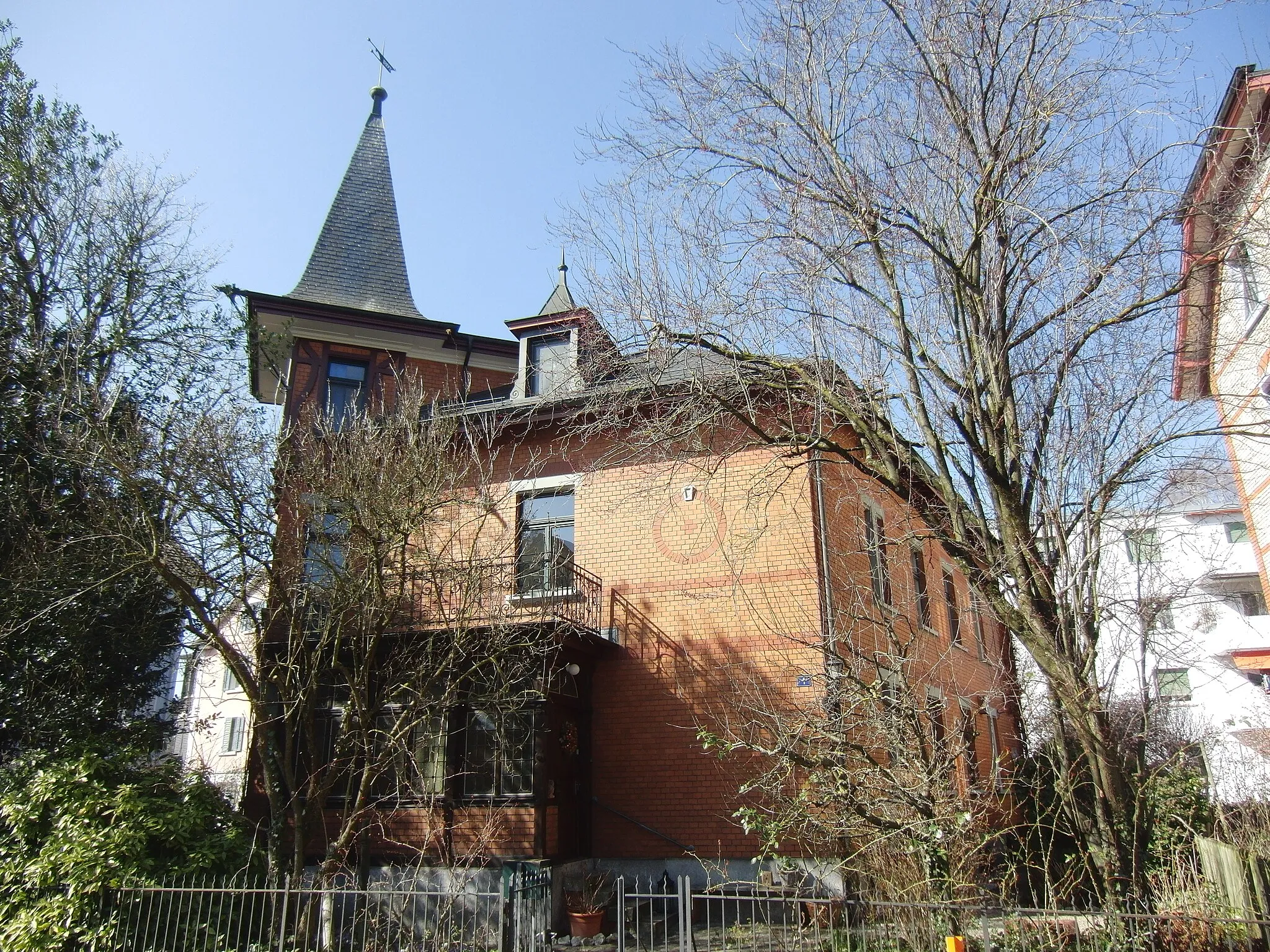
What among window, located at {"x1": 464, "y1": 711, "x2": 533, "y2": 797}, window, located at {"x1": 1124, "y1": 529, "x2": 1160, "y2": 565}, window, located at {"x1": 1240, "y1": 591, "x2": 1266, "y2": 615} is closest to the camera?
window, located at {"x1": 1124, "y1": 529, "x2": 1160, "y2": 565}

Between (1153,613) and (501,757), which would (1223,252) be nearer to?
(1153,613)

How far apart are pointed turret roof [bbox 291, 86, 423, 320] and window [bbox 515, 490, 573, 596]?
537 cm

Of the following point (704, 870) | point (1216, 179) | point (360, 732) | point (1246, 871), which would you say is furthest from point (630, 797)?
point (1216, 179)

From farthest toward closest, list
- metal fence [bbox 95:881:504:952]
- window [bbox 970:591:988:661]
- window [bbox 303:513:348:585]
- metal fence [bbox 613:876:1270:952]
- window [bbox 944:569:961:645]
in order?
1. window [bbox 970:591:988:661]
2. window [bbox 944:569:961:645]
3. window [bbox 303:513:348:585]
4. metal fence [bbox 95:881:504:952]
5. metal fence [bbox 613:876:1270:952]

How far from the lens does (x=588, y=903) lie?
1111 centimetres

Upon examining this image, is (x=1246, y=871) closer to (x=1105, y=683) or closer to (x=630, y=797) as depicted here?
(x=1105, y=683)

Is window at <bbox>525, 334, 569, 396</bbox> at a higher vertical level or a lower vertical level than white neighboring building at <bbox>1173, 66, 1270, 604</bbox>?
higher

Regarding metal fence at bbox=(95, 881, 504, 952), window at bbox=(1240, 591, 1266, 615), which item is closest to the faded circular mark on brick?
metal fence at bbox=(95, 881, 504, 952)

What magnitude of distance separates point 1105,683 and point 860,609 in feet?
8.69

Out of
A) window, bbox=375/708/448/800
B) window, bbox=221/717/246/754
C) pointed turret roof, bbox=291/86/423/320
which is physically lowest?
window, bbox=375/708/448/800

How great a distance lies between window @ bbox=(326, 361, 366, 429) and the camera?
55.4 ft

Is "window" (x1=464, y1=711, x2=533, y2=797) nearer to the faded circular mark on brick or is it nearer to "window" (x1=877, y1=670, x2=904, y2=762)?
the faded circular mark on brick

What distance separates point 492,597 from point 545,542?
8.21 feet

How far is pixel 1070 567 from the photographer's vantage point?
7.37 meters
